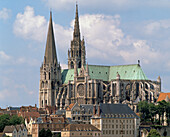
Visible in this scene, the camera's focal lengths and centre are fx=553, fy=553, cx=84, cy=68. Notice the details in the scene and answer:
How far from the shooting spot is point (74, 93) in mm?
189375

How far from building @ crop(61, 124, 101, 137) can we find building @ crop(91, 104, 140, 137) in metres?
2.81

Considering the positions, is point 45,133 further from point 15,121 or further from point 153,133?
point 153,133

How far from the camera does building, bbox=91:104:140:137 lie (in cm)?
13488

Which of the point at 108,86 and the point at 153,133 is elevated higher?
the point at 108,86

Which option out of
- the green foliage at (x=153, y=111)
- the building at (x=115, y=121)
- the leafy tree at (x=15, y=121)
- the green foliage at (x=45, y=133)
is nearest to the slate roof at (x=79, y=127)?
the building at (x=115, y=121)

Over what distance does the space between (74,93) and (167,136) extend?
173 feet

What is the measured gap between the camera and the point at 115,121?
136750 millimetres

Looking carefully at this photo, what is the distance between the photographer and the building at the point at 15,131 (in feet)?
433

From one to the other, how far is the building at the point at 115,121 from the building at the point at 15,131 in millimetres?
17035

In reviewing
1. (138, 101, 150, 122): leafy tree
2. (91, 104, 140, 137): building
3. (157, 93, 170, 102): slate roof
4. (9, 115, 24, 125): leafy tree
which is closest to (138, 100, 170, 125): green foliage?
(138, 101, 150, 122): leafy tree

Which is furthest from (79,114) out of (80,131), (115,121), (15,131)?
(15,131)

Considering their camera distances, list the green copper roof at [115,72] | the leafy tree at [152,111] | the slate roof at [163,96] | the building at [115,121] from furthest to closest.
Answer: the green copper roof at [115,72] → the slate roof at [163,96] → the leafy tree at [152,111] → the building at [115,121]

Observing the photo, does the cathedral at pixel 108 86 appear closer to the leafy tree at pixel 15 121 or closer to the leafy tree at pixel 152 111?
the leafy tree at pixel 152 111

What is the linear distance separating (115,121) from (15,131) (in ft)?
80.8
